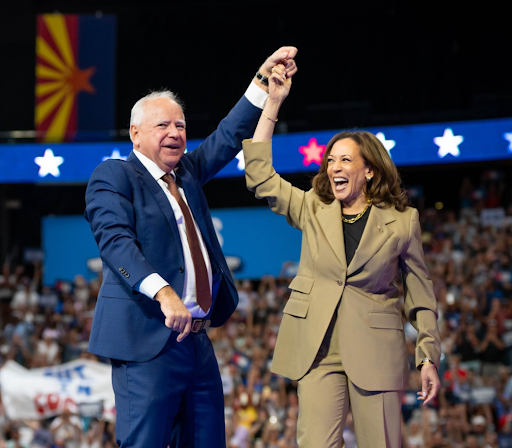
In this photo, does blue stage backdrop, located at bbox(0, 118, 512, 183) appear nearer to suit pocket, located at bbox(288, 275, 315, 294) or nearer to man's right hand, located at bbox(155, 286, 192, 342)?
suit pocket, located at bbox(288, 275, 315, 294)

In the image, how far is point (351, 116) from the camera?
955 cm

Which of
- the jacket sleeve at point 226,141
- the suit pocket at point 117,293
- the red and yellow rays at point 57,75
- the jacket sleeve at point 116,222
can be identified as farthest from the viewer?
the red and yellow rays at point 57,75

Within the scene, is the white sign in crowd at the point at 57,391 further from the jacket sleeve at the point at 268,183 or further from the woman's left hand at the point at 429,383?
the woman's left hand at the point at 429,383

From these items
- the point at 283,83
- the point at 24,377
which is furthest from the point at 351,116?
the point at 283,83

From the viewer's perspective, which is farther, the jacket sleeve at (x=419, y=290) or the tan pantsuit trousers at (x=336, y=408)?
the jacket sleeve at (x=419, y=290)

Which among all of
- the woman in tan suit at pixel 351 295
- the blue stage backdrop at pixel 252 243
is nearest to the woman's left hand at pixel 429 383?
the woman in tan suit at pixel 351 295

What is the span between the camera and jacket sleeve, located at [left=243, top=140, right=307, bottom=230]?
250cm

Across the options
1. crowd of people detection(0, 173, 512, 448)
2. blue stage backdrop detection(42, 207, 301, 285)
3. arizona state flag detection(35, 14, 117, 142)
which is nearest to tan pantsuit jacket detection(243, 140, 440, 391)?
crowd of people detection(0, 173, 512, 448)

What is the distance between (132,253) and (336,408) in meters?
0.79

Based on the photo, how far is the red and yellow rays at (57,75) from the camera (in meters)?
11.3

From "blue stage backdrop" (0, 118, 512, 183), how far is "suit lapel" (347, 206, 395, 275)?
6377 mm

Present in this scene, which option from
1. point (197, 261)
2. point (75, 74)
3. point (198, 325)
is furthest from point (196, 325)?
point (75, 74)

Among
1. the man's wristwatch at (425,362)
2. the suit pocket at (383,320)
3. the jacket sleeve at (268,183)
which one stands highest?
the jacket sleeve at (268,183)

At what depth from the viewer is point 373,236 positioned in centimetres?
240
